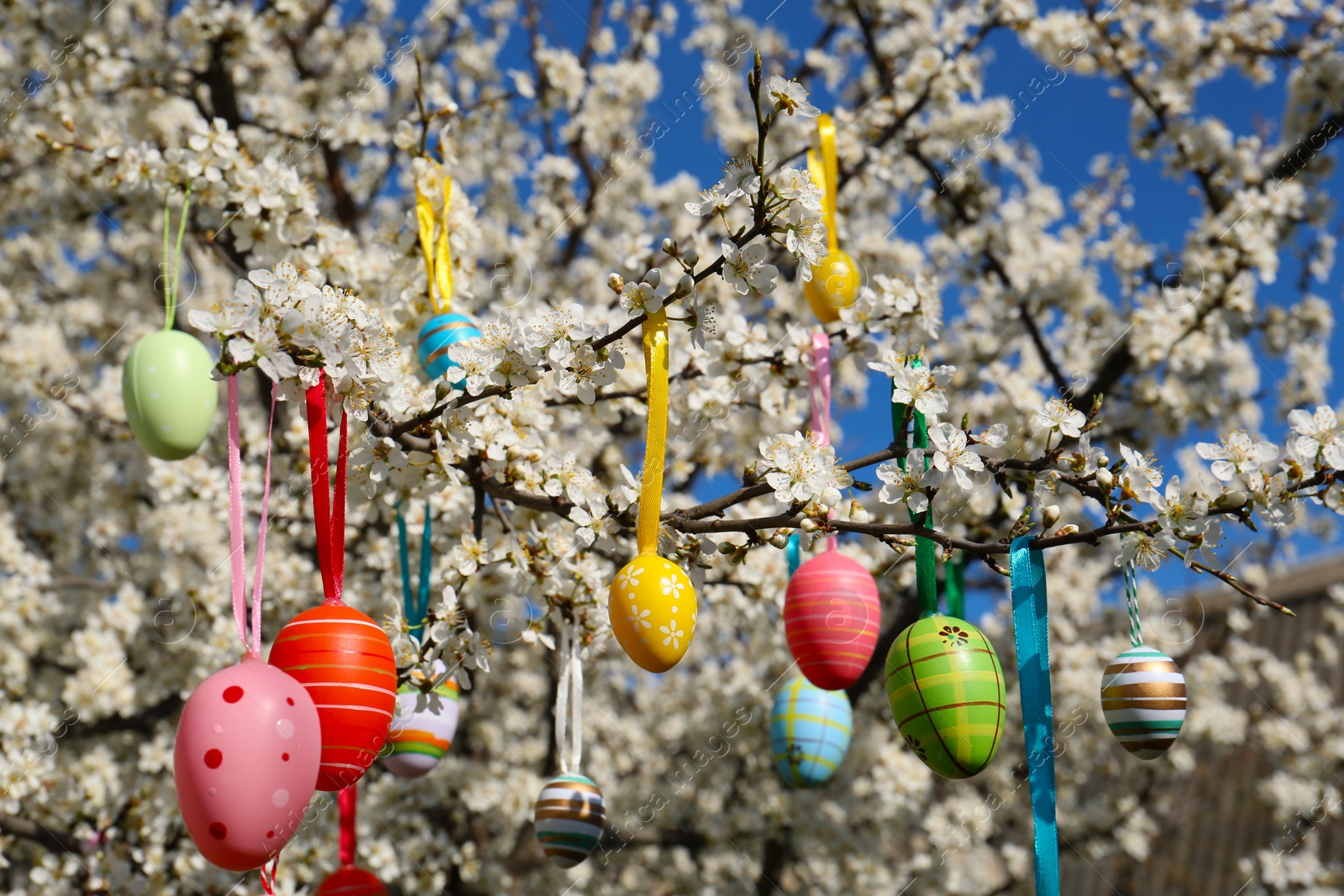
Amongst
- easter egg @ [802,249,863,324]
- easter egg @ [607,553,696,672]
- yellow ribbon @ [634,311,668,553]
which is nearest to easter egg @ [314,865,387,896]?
easter egg @ [607,553,696,672]

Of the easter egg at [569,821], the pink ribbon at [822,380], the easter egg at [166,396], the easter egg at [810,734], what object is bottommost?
the easter egg at [569,821]

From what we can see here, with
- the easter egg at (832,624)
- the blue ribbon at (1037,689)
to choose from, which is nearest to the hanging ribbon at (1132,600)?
the blue ribbon at (1037,689)

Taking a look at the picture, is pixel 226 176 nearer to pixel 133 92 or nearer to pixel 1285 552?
pixel 133 92

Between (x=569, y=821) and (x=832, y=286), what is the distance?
1614mm

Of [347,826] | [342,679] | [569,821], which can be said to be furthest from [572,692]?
[342,679]

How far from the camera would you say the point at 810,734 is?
9.96 ft

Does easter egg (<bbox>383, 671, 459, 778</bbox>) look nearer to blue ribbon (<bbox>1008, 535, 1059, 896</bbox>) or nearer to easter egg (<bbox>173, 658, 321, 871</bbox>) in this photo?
easter egg (<bbox>173, 658, 321, 871</bbox>)

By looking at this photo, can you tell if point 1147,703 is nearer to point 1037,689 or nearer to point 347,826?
point 1037,689

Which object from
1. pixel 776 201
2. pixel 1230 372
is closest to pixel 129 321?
pixel 776 201

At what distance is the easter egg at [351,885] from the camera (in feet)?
7.80

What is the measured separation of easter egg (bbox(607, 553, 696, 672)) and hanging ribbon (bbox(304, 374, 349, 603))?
55 cm

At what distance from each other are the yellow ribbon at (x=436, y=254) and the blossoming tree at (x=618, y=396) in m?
0.14

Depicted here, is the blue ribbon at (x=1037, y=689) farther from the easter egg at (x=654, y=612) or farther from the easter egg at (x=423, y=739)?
the easter egg at (x=423, y=739)

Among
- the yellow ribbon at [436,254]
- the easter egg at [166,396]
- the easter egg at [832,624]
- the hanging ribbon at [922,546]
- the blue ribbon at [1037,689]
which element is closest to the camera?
the blue ribbon at [1037,689]
